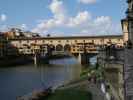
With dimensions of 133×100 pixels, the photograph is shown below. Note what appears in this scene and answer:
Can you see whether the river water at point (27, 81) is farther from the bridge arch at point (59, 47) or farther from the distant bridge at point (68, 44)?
the bridge arch at point (59, 47)

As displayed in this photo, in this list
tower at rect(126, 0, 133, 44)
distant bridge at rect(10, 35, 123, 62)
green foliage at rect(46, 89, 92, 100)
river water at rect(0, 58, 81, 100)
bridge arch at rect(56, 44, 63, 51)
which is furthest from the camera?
bridge arch at rect(56, 44, 63, 51)

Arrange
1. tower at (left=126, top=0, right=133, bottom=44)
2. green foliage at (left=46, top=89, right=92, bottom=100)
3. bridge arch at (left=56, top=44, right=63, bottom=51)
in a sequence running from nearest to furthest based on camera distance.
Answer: tower at (left=126, top=0, right=133, bottom=44) → green foliage at (left=46, top=89, right=92, bottom=100) → bridge arch at (left=56, top=44, right=63, bottom=51)

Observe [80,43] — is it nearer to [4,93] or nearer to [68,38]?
[68,38]

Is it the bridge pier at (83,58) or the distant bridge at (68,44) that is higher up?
the distant bridge at (68,44)

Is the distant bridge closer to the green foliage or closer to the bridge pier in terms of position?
the bridge pier

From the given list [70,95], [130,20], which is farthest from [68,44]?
[130,20]

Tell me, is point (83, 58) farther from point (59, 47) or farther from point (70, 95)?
point (70, 95)

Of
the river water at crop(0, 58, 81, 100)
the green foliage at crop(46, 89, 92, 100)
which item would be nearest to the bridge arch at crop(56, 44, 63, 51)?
the river water at crop(0, 58, 81, 100)

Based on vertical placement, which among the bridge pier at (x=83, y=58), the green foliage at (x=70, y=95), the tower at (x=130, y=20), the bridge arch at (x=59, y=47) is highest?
the tower at (x=130, y=20)

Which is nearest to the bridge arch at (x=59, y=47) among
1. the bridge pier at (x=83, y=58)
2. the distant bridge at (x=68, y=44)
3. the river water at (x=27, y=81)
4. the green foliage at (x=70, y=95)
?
the distant bridge at (x=68, y=44)

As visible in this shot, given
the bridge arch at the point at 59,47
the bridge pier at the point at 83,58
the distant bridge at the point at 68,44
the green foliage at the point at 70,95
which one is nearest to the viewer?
the green foliage at the point at 70,95

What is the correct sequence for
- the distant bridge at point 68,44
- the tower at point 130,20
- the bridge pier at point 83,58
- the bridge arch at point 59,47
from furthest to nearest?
the bridge arch at point 59,47 → the distant bridge at point 68,44 → the bridge pier at point 83,58 → the tower at point 130,20

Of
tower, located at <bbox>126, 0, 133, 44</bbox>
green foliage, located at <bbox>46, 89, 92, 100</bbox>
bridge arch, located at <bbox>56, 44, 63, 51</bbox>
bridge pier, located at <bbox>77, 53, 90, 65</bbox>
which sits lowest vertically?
bridge pier, located at <bbox>77, 53, 90, 65</bbox>

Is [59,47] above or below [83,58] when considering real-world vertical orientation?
above
